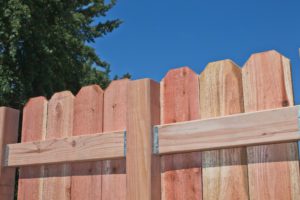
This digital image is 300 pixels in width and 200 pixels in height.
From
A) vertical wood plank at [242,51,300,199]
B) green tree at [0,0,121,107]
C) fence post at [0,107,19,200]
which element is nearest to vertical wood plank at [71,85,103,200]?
fence post at [0,107,19,200]

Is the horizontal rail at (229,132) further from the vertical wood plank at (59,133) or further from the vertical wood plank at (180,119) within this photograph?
the vertical wood plank at (59,133)

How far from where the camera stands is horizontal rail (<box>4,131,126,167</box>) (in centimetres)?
252

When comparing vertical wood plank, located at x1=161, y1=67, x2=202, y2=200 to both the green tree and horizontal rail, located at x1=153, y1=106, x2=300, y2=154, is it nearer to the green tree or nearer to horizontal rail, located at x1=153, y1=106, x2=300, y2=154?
horizontal rail, located at x1=153, y1=106, x2=300, y2=154

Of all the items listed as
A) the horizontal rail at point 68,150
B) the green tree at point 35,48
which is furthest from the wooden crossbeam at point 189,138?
the green tree at point 35,48

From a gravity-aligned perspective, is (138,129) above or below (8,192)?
above

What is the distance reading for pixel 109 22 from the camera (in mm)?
15625

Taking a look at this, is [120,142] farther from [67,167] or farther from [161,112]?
[67,167]

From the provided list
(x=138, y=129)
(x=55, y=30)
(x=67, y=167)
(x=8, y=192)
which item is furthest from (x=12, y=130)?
(x=55, y=30)

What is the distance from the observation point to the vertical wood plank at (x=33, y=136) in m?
2.92

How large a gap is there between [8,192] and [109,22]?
→ 12986 mm

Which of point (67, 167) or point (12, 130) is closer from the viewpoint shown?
point (67, 167)

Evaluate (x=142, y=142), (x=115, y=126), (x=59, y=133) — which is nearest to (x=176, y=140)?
(x=142, y=142)

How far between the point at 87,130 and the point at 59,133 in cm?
26

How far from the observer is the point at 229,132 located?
2102 mm
